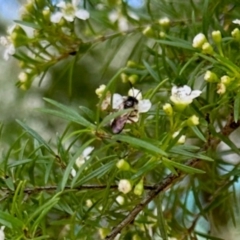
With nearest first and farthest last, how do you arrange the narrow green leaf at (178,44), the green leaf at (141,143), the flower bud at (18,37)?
the green leaf at (141,143), the narrow green leaf at (178,44), the flower bud at (18,37)

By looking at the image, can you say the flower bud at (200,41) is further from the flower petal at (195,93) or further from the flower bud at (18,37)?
the flower bud at (18,37)

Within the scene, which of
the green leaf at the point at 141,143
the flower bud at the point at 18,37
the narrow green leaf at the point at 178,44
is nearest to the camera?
the green leaf at the point at 141,143

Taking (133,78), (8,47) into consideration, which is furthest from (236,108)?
(8,47)

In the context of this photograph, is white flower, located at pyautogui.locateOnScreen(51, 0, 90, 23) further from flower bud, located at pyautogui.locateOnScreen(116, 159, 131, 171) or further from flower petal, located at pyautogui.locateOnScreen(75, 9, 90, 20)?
flower bud, located at pyautogui.locateOnScreen(116, 159, 131, 171)

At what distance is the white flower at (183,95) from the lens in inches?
17.5

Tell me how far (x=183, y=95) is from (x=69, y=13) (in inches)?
8.5

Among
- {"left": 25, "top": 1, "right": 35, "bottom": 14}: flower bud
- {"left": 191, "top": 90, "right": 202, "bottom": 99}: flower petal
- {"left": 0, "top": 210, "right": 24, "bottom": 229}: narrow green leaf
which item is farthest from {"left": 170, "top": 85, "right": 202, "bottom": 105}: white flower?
{"left": 25, "top": 1, "right": 35, "bottom": 14}: flower bud

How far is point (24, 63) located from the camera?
674mm

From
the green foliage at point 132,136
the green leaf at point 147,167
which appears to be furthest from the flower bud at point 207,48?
the green leaf at point 147,167

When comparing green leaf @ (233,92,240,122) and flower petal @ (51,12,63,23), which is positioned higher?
flower petal @ (51,12,63,23)

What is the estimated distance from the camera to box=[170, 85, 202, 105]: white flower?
0.44 metres

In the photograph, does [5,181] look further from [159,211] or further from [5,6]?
[5,6]

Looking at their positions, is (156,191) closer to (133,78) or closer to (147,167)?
(147,167)

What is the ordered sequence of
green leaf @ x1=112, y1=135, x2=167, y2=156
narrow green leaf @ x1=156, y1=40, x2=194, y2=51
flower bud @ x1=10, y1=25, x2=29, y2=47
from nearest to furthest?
green leaf @ x1=112, y1=135, x2=167, y2=156 < narrow green leaf @ x1=156, y1=40, x2=194, y2=51 < flower bud @ x1=10, y1=25, x2=29, y2=47
